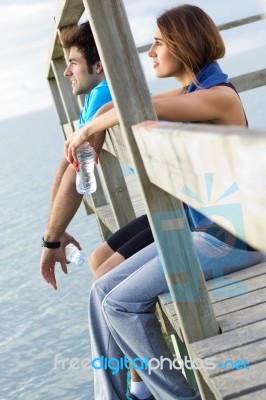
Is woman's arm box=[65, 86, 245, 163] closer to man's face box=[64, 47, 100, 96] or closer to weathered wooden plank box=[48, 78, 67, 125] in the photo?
man's face box=[64, 47, 100, 96]

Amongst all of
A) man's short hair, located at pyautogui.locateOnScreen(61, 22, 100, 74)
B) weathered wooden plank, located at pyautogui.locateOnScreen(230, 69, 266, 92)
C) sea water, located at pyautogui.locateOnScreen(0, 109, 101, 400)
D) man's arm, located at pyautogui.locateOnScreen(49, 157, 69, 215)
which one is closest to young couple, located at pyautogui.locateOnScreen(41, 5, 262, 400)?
man's arm, located at pyautogui.locateOnScreen(49, 157, 69, 215)

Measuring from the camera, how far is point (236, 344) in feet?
7.91

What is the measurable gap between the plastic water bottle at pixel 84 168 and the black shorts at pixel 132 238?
238 millimetres

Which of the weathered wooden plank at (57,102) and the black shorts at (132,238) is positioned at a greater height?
the weathered wooden plank at (57,102)

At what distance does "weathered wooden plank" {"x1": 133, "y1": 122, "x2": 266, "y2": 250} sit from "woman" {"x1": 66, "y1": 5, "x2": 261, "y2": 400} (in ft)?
2.61

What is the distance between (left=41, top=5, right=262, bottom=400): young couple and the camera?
2.75 meters

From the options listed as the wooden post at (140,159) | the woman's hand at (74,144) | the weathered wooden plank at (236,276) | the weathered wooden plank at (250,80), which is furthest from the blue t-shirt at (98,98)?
the weathered wooden plank at (250,80)

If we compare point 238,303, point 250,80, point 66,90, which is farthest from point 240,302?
point 66,90

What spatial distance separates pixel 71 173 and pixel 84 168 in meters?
0.09

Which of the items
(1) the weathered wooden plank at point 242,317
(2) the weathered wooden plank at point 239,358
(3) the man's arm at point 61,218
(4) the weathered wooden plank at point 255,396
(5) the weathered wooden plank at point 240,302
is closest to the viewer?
(4) the weathered wooden plank at point 255,396

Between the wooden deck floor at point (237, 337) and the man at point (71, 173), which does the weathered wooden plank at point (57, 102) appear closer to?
the man at point (71, 173)

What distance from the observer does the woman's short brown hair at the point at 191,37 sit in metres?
2.95

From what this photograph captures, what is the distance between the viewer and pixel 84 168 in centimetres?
352

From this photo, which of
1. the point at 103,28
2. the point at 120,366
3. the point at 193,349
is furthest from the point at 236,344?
the point at 103,28
